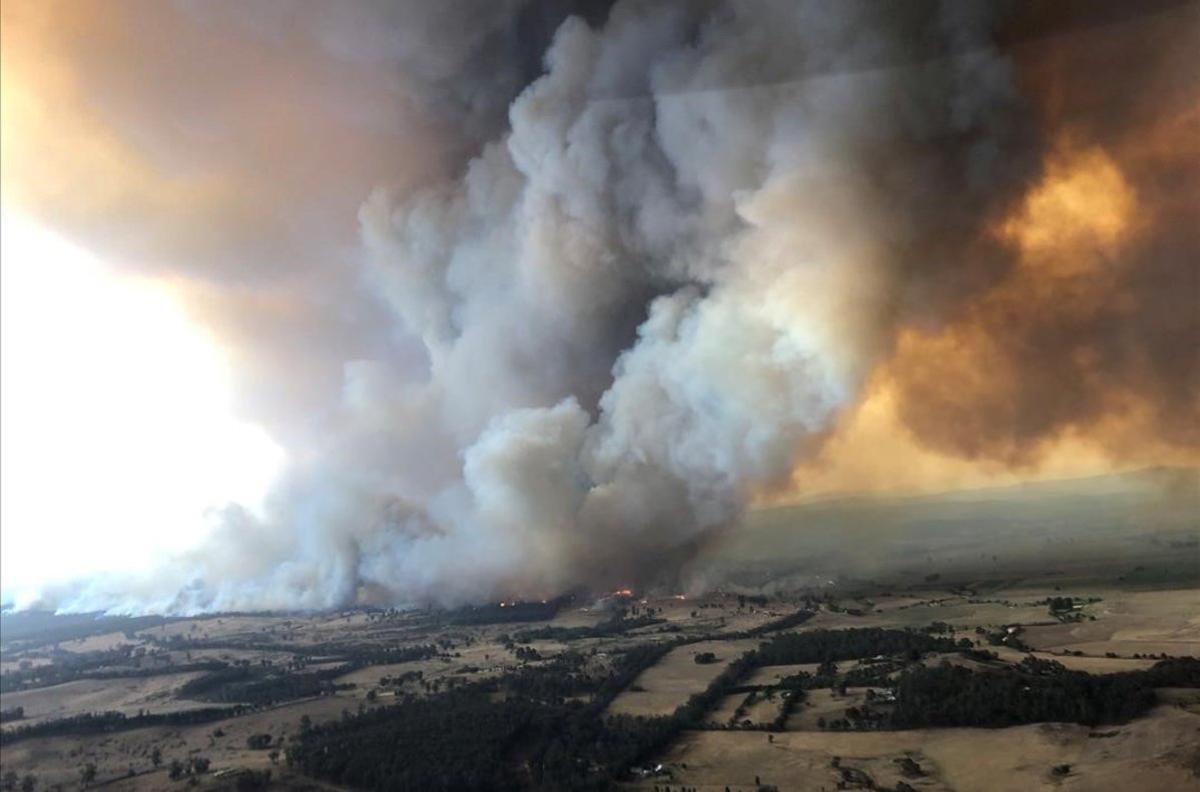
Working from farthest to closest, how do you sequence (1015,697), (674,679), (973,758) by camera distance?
(674,679) → (1015,697) → (973,758)

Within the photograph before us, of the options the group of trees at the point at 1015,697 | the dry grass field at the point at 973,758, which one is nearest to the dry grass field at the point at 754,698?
the dry grass field at the point at 973,758

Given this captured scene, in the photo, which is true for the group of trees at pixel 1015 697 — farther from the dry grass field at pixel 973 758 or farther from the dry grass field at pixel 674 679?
the dry grass field at pixel 674 679

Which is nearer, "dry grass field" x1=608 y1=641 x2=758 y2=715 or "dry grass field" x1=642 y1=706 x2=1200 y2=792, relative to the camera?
"dry grass field" x1=642 y1=706 x2=1200 y2=792

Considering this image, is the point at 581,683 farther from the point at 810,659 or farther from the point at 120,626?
the point at 120,626

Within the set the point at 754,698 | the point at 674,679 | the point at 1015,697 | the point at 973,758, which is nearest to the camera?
the point at 973,758

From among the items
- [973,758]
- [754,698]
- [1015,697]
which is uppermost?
[1015,697]

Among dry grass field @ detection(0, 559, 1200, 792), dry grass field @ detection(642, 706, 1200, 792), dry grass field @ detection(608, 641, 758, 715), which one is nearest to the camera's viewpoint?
dry grass field @ detection(642, 706, 1200, 792)

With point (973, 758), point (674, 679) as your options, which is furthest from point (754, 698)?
point (973, 758)

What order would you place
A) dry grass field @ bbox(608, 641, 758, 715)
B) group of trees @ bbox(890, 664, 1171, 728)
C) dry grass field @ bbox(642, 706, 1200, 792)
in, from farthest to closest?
dry grass field @ bbox(608, 641, 758, 715), group of trees @ bbox(890, 664, 1171, 728), dry grass field @ bbox(642, 706, 1200, 792)

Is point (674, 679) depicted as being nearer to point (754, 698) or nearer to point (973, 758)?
point (754, 698)

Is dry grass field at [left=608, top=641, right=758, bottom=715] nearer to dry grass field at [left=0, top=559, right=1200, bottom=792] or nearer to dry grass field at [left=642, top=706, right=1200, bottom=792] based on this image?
dry grass field at [left=0, top=559, right=1200, bottom=792]

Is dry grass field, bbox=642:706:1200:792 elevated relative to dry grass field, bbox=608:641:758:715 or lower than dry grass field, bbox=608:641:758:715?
lower

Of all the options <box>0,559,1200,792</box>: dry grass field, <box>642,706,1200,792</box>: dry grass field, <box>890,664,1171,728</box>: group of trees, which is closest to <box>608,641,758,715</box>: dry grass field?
<box>0,559,1200,792</box>: dry grass field
